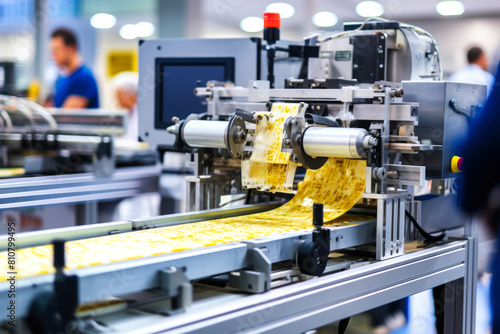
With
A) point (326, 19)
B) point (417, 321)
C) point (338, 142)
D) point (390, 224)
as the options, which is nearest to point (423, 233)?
point (390, 224)

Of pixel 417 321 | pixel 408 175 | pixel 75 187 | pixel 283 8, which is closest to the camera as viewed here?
pixel 408 175

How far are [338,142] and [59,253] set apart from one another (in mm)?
813

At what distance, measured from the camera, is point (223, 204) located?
227 cm

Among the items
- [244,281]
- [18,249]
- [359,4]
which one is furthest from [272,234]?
[359,4]

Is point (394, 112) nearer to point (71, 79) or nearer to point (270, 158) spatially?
point (270, 158)

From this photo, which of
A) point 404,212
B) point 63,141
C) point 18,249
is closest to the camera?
point 18,249

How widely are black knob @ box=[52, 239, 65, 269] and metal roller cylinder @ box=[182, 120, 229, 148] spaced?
0.79m

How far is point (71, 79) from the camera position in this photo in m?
4.88

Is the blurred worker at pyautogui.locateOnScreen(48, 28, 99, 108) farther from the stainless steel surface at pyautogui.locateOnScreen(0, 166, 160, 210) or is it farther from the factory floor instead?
the factory floor

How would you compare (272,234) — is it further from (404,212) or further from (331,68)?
(331,68)

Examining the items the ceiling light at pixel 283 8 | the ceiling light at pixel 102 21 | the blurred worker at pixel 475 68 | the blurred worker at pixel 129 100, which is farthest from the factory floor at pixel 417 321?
the ceiling light at pixel 102 21

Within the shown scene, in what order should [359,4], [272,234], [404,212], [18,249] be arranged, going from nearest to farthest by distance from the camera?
[18,249], [272,234], [404,212], [359,4]

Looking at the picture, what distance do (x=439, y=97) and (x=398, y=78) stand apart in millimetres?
307

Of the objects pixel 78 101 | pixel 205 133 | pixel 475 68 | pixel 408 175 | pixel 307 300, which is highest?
pixel 475 68
